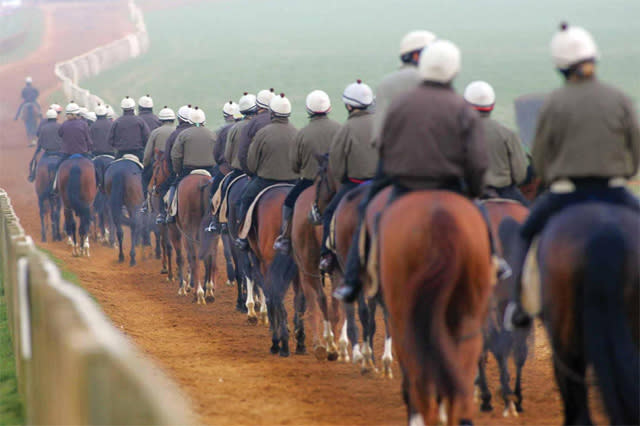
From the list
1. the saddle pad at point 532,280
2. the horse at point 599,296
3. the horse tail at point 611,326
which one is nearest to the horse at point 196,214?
the saddle pad at point 532,280

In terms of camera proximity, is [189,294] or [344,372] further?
[189,294]

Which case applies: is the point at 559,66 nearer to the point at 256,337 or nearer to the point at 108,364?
the point at 108,364

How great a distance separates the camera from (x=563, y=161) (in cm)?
677

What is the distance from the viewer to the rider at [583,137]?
6648 mm

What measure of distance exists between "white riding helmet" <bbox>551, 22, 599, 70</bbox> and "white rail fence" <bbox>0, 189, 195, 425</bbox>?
3.48m

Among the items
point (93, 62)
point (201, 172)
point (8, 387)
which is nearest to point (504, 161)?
point (8, 387)

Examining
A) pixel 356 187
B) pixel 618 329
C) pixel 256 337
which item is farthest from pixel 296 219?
pixel 618 329

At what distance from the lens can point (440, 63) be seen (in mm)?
7555

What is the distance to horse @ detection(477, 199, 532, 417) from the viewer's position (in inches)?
372

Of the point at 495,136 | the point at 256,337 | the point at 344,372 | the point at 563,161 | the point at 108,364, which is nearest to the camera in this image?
the point at 108,364

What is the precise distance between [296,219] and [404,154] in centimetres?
457

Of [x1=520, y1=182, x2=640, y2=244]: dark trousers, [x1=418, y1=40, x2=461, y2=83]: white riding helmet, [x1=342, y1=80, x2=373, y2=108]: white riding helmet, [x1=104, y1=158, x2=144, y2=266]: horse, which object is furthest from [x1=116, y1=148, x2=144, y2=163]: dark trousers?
[x1=520, y1=182, x2=640, y2=244]: dark trousers

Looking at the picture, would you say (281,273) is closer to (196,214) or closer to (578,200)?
→ (196,214)

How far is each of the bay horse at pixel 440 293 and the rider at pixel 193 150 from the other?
10550mm
